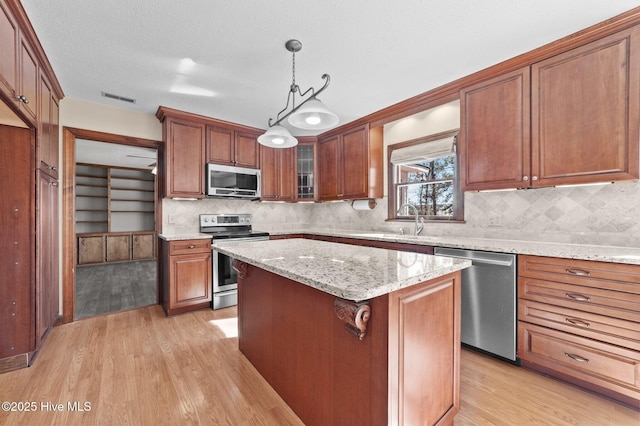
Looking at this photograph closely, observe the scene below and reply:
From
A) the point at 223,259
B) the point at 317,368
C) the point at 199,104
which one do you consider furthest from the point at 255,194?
the point at 317,368

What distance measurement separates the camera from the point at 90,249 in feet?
20.4

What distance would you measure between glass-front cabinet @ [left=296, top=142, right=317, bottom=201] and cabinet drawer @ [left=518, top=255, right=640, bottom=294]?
10.0 ft

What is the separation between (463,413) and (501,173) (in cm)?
188

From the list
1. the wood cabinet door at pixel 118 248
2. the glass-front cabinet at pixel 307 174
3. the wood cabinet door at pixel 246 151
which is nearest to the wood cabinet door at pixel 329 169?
the glass-front cabinet at pixel 307 174

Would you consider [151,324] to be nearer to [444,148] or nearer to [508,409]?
[508,409]

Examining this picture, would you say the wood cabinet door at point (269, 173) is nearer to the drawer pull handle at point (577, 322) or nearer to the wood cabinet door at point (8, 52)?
the wood cabinet door at point (8, 52)

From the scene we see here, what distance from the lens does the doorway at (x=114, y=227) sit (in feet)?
12.9

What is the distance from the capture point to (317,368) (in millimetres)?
1444

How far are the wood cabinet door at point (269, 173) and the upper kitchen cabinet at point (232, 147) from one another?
107 millimetres

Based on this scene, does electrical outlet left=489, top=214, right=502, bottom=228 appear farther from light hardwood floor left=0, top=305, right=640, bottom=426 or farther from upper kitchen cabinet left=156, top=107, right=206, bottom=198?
upper kitchen cabinet left=156, top=107, right=206, bottom=198

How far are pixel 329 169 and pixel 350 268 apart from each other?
10.4 ft

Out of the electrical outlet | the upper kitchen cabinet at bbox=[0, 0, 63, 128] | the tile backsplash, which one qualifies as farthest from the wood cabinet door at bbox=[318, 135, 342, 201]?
the upper kitchen cabinet at bbox=[0, 0, 63, 128]

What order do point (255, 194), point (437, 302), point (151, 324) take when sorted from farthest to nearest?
point (255, 194)
point (151, 324)
point (437, 302)

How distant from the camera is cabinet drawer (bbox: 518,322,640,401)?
1672 mm
